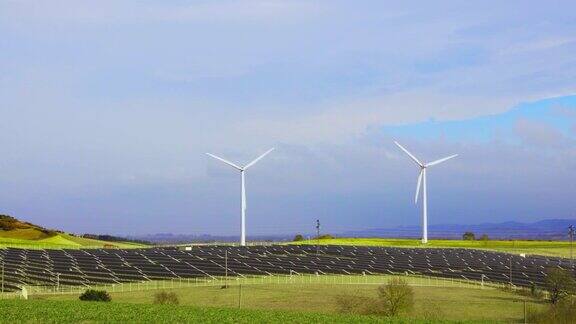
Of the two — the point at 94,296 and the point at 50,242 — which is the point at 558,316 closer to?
the point at 94,296

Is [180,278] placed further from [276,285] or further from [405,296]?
[405,296]

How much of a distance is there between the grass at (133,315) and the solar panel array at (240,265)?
118ft

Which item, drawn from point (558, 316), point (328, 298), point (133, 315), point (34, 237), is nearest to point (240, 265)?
point (328, 298)

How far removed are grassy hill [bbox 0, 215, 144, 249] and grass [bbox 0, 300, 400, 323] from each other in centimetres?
10490

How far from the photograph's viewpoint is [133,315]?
3806 cm

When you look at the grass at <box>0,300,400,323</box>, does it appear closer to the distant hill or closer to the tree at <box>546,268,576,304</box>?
the tree at <box>546,268,576,304</box>

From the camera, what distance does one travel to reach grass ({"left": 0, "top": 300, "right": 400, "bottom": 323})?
3569 centimetres

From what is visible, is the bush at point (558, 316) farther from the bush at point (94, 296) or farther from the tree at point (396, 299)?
the bush at point (94, 296)

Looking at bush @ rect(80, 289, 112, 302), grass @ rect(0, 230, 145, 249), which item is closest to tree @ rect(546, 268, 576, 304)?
bush @ rect(80, 289, 112, 302)

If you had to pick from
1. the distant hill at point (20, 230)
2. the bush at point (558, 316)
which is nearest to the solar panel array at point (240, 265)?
the bush at point (558, 316)

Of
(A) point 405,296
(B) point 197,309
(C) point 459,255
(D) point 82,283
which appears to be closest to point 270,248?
(C) point 459,255

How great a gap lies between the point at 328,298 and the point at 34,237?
368 ft

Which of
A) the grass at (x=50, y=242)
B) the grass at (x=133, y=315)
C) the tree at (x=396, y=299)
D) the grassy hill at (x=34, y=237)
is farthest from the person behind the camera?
the grassy hill at (x=34, y=237)

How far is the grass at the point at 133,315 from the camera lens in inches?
1405
